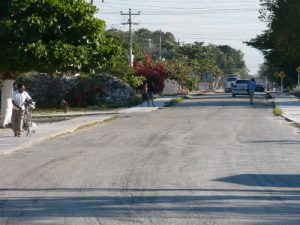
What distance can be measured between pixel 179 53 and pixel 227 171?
11517 cm

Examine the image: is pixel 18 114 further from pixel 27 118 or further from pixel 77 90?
pixel 77 90

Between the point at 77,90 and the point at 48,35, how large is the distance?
947 inches

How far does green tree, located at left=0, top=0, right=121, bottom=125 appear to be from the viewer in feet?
81.6

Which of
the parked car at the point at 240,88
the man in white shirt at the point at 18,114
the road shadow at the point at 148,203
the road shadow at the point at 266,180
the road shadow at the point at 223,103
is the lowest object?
the road shadow at the point at 223,103

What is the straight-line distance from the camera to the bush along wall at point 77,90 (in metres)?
48.5

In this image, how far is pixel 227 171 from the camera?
608 inches

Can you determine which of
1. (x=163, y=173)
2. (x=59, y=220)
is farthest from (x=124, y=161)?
(x=59, y=220)

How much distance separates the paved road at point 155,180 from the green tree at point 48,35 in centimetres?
293

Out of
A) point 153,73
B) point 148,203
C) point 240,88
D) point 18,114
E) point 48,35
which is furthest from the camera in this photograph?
point 240,88

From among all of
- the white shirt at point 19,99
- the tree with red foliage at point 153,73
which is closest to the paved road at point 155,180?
the white shirt at point 19,99

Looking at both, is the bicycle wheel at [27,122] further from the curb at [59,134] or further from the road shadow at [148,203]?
the road shadow at [148,203]

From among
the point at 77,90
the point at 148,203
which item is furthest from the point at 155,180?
the point at 77,90

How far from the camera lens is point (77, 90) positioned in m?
49.8

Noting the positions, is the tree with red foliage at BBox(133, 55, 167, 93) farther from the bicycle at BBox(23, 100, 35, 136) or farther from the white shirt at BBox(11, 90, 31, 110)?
the white shirt at BBox(11, 90, 31, 110)
